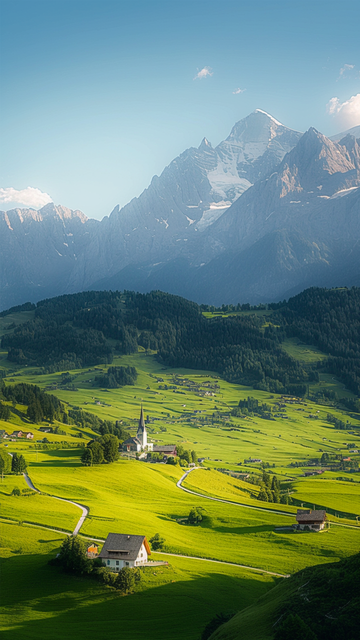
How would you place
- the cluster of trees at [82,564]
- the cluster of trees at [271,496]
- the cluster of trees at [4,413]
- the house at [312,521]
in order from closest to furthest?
1. the cluster of trees at [82,564]
2. the house at [312,521]
3. the cluster of trees at [271,496]
4. the cluster of trees at [4,413]

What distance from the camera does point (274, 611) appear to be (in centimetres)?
5384

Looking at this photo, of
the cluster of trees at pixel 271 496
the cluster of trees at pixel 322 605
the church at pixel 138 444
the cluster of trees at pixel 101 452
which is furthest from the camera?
the church at pixel 138 444

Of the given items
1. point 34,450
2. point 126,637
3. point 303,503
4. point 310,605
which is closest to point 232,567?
point 126,637

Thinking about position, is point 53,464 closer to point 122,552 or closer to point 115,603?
point 122,552

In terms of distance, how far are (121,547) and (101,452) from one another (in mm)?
66824

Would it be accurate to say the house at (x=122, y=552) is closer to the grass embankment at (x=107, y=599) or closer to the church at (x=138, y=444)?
the grass embankment at (x=107, y=599)

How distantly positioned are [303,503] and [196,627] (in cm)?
7613

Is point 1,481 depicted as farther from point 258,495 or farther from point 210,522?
point 258,495

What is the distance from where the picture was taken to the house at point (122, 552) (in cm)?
7419

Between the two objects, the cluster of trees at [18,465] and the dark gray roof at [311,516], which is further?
the cluster of trees at [18,465]

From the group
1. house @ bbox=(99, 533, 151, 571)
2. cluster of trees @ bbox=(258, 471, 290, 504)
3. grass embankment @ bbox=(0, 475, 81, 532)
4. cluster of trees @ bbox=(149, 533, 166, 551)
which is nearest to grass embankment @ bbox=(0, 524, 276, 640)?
→ house @ bbox=(99, 533, 151, 571)

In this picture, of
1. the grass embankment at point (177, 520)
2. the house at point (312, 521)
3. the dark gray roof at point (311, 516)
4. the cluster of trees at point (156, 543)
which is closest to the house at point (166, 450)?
the grass embankment at point (177, 520)

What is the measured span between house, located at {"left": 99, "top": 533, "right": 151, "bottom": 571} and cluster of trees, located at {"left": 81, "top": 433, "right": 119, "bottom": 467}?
6052 centimetres

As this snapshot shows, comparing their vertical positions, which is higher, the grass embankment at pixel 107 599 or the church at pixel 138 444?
the grass embankment at pixel 107 599
